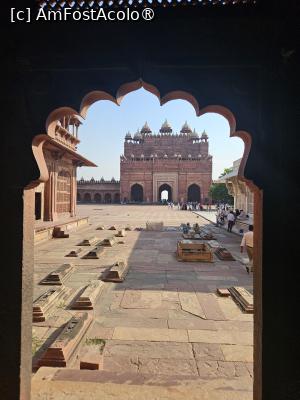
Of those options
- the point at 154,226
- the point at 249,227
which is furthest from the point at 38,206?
the point at 249,227

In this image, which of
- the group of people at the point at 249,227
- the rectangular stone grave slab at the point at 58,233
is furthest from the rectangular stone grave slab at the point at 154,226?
the rectangular stone grave slab at the point at 58,233

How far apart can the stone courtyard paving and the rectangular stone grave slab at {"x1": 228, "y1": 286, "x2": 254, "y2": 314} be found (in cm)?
11

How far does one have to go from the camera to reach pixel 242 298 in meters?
4.61

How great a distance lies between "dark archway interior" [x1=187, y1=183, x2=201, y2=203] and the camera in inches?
1901

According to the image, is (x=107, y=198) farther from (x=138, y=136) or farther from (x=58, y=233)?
(x=58, y=233)

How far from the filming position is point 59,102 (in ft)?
6.30

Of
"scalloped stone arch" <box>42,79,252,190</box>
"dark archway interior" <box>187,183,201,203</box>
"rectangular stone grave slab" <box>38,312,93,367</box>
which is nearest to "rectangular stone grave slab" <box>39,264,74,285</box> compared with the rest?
"rectangular stone grave slab" <box>38,312,93,367</box>

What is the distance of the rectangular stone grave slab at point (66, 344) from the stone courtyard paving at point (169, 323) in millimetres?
123

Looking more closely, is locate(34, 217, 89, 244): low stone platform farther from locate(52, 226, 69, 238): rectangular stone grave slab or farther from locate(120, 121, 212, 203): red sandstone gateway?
locate(120, 121, 212, 203): red sandstone gateway

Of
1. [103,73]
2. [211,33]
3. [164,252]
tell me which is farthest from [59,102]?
[164,252]

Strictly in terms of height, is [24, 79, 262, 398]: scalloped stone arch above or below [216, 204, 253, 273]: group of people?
above

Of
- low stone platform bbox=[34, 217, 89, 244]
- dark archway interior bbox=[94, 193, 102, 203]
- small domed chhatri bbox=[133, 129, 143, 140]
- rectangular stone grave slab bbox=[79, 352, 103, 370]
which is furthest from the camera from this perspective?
small domed chhatri bbox=[133, 129, 143, 140]

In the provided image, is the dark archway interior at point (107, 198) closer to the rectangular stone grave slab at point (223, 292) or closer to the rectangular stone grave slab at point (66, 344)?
the rectangular stone grave slab at point (223, 292)

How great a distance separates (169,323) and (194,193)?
46031 mm
